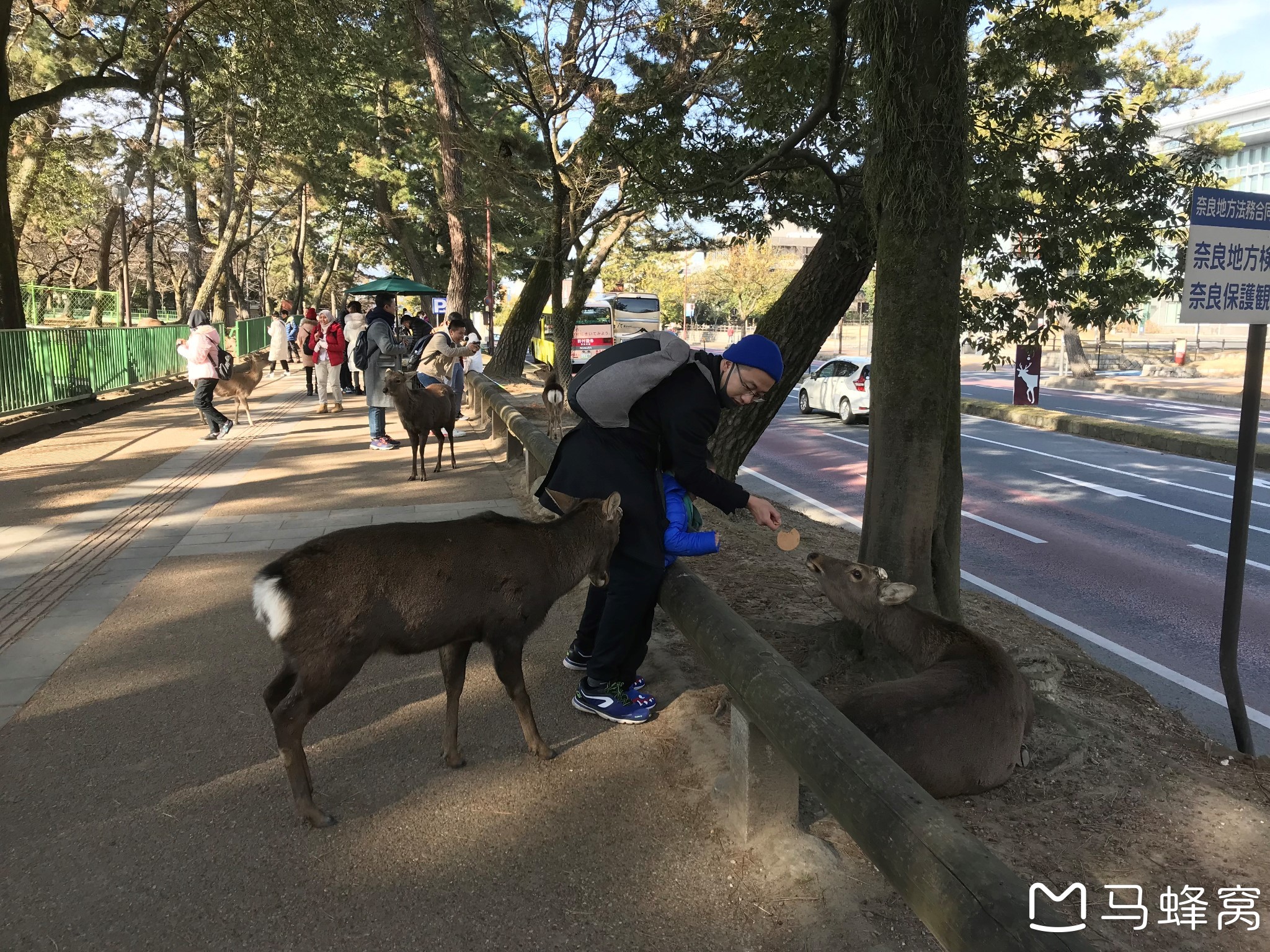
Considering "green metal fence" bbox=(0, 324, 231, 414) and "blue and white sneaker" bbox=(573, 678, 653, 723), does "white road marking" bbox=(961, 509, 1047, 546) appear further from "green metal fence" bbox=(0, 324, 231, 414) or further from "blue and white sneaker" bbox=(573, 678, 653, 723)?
"green metal fence" bbox=(0, 324, 231, 414)

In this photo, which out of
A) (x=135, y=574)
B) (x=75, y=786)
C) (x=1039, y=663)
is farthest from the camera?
(x=135, y=574)

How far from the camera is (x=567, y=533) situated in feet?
12.0

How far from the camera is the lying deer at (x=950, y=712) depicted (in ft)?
10.8

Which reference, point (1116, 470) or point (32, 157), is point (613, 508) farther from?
point (32, 157)

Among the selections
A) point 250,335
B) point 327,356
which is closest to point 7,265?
point 327,356

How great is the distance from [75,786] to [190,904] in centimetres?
109

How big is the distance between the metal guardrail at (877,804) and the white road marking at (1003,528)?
24.7ft

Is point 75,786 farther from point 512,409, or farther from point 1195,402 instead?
point 1195,402

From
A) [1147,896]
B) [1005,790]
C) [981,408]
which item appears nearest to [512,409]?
[1005,790]

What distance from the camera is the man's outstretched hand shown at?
141 inches

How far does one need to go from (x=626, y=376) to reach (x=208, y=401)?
11.0 m

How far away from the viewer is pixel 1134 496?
12.1 metres

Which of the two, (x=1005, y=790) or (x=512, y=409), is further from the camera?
(x=512, y=409)

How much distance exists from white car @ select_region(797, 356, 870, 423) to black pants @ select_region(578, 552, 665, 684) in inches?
653
